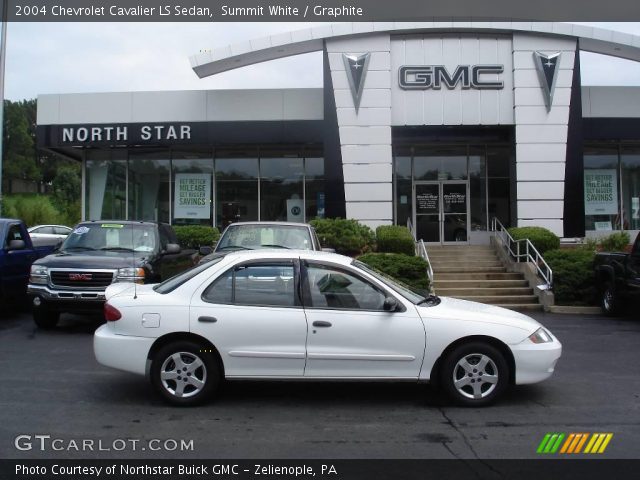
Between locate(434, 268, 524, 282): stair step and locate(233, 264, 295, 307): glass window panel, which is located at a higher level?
locate(233, 264, 295, 307): glass window panel

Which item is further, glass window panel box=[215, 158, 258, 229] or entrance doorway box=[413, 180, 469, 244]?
glass window panel box=[215, 158, 258, 229]

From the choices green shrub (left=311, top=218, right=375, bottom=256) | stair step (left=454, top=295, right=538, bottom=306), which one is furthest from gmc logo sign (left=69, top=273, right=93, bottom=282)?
stair step (left=454, top=295, right=538, bottom=306)

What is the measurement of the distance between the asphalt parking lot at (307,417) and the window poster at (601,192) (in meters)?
13.9

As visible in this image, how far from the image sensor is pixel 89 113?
61.2 ft

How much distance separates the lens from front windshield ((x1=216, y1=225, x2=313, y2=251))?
34.8 feet

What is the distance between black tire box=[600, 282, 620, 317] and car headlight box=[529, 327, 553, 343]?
23.2 feet

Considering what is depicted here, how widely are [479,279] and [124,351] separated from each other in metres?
11.3

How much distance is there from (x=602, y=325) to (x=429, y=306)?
22.6 ft

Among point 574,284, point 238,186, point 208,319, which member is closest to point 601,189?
point 574,284

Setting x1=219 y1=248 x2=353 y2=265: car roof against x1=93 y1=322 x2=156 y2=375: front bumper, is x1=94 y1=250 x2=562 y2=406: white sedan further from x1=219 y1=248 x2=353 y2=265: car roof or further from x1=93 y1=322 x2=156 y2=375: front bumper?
x1=219 y1=248 x2=353 y2=265: car roof

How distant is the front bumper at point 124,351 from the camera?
577cm

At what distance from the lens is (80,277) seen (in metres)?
9.35

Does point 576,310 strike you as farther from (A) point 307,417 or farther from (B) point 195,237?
(B) point 195,237
